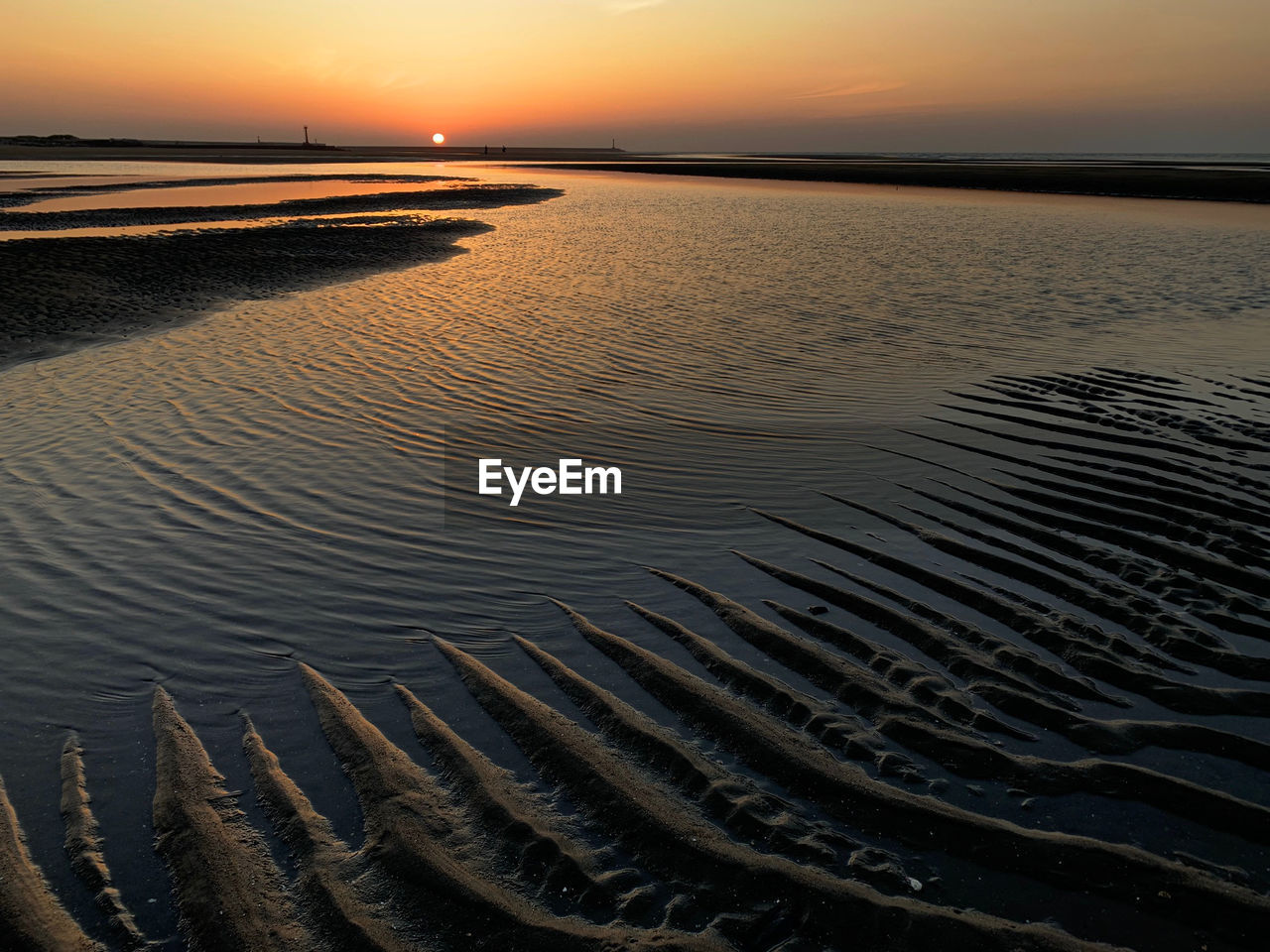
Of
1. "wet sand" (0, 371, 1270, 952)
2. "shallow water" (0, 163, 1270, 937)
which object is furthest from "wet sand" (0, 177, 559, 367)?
"wet sand" (0, 371, 1270, 952)

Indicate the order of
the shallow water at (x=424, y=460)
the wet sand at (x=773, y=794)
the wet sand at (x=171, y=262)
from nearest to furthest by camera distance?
the wet sand at (x=773, y=794) → the shallow water at (x=424, y=460) → the wet sand at (x=171, y=262)

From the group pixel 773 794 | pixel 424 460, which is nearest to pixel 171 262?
pixel 424 460

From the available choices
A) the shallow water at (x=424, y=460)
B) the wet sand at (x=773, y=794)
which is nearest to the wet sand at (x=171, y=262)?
the shallow water at (x=424, y=460)

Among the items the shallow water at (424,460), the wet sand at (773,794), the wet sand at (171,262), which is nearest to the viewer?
the wet sand at (773,794)

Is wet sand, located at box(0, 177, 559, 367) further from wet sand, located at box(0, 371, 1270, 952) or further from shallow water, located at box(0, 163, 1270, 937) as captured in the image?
wet sand, located at box(0, 371, 1270, 952)

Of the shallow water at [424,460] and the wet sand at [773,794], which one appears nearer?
the wet sand at [773,794]

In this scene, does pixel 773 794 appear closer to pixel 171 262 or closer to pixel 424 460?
pixel 424 460

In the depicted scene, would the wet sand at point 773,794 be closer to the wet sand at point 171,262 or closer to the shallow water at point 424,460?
the shallow water at point 424,460

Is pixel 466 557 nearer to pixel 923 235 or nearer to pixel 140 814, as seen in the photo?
pixel 140 814
